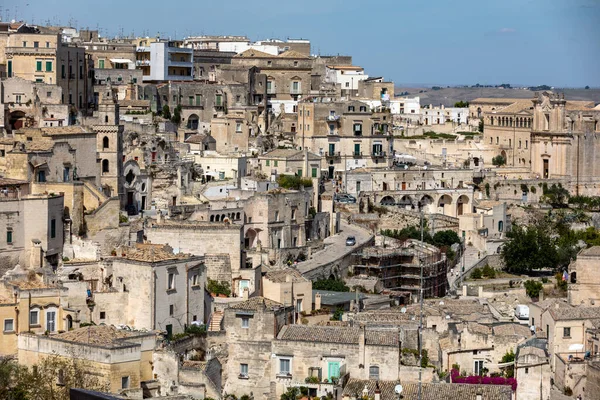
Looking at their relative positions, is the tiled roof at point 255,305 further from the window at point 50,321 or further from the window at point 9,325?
the window at point 9,325

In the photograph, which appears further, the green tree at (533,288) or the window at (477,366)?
the green tree at (533,288)

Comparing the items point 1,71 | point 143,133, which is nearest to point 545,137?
point 143,133

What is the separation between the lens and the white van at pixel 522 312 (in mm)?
43062

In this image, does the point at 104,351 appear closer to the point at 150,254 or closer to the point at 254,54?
the point at 150,254

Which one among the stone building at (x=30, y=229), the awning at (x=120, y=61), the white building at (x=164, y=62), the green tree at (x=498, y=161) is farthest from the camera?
the green tree at (x=498, y=161)

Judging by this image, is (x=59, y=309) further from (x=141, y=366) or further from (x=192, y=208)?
(x=192, y=208)

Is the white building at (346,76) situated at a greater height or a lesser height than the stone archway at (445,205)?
greater

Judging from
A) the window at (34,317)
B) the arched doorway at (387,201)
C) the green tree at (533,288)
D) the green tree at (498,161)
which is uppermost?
the green tree at (498,161)

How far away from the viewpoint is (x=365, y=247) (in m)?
48.1

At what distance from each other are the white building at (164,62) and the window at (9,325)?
32.7 metres

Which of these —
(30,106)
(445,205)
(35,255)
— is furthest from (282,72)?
(35,255)

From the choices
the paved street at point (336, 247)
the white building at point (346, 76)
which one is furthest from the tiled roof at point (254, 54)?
the paved street at point (336, 247)

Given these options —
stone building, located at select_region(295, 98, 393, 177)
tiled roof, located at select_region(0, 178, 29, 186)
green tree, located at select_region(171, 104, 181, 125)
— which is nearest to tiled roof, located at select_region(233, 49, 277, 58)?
stone building, located at select_region(295, 98, 393, 177)

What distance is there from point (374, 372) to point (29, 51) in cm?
2602
